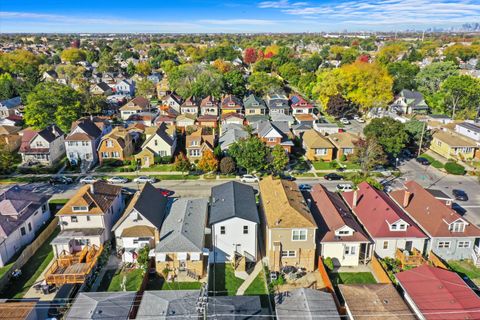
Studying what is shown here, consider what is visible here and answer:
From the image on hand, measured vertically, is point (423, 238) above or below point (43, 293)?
above

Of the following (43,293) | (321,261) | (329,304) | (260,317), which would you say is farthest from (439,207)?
(43,293)

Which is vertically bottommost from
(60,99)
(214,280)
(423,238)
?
(214,280)

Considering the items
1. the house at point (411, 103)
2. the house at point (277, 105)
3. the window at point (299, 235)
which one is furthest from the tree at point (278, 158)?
the house at point (411, 103)

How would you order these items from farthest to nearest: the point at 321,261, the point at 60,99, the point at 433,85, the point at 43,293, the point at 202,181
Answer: the point at 433,85 → the point at 60,99 → the point at 202,181 → the point at 321,261 → the point at 43,293

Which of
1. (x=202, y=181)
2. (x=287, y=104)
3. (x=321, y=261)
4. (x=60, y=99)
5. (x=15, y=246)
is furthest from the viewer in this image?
(x=287, y=104)

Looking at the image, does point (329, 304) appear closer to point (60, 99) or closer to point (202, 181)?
point (202, 181)

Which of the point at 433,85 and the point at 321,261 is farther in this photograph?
the point at 433,85

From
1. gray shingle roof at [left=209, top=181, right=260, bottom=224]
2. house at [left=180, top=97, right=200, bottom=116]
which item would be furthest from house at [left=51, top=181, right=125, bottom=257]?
house at [left=180, top=97, right=200, bottom=116]

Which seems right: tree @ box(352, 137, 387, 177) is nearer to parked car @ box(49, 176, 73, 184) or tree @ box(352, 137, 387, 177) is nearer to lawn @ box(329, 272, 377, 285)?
lawn @ box(329, 272, 377, 285)
